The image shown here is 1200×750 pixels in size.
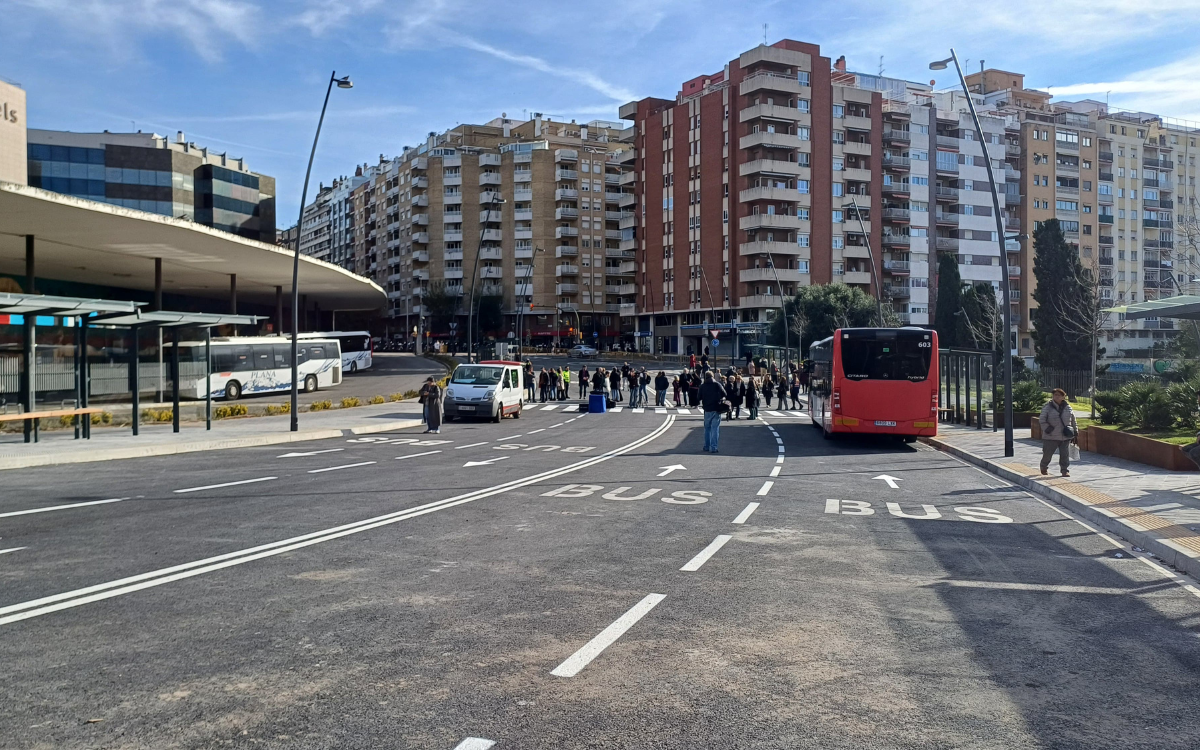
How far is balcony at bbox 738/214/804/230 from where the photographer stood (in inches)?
3211

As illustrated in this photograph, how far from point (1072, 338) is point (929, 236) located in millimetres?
29847

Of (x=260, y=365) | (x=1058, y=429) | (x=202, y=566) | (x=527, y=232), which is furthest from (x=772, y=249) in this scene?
(x=202, y=566)

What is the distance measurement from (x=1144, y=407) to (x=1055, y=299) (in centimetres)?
4820

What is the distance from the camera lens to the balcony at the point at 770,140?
80.9m

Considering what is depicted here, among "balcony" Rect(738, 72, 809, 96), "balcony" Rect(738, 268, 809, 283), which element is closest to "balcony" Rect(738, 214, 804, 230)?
"balcony" Rect(738, 268, 809, 283)

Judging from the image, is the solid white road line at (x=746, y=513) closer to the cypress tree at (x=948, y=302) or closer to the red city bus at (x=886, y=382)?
the red city bus at (x=886, y=382)

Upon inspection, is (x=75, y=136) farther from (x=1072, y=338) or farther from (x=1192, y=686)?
(x=1192, y=686)

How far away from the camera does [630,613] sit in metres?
6.39

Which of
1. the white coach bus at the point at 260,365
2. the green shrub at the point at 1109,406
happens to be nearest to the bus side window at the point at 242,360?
the white coach bus at the point at 260,365

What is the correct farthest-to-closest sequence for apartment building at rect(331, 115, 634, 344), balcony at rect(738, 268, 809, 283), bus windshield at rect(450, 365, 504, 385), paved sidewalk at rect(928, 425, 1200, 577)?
apartment building at rect(331, 115, 634, 344) < balcony at rect(738, 268, 809, 283) < bus windshield at rect(450, 365, 504, 385) < paved sidewalk at rect(928, 425, 1200, 577)

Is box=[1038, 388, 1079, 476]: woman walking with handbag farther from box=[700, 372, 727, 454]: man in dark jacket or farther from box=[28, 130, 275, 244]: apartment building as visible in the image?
box=[28, 130, 275, 244]: apartment building

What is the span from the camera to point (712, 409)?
68.2ft

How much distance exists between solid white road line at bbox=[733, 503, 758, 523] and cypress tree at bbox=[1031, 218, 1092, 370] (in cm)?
5642

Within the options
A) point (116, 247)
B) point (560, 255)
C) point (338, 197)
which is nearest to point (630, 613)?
point (116, 247)
